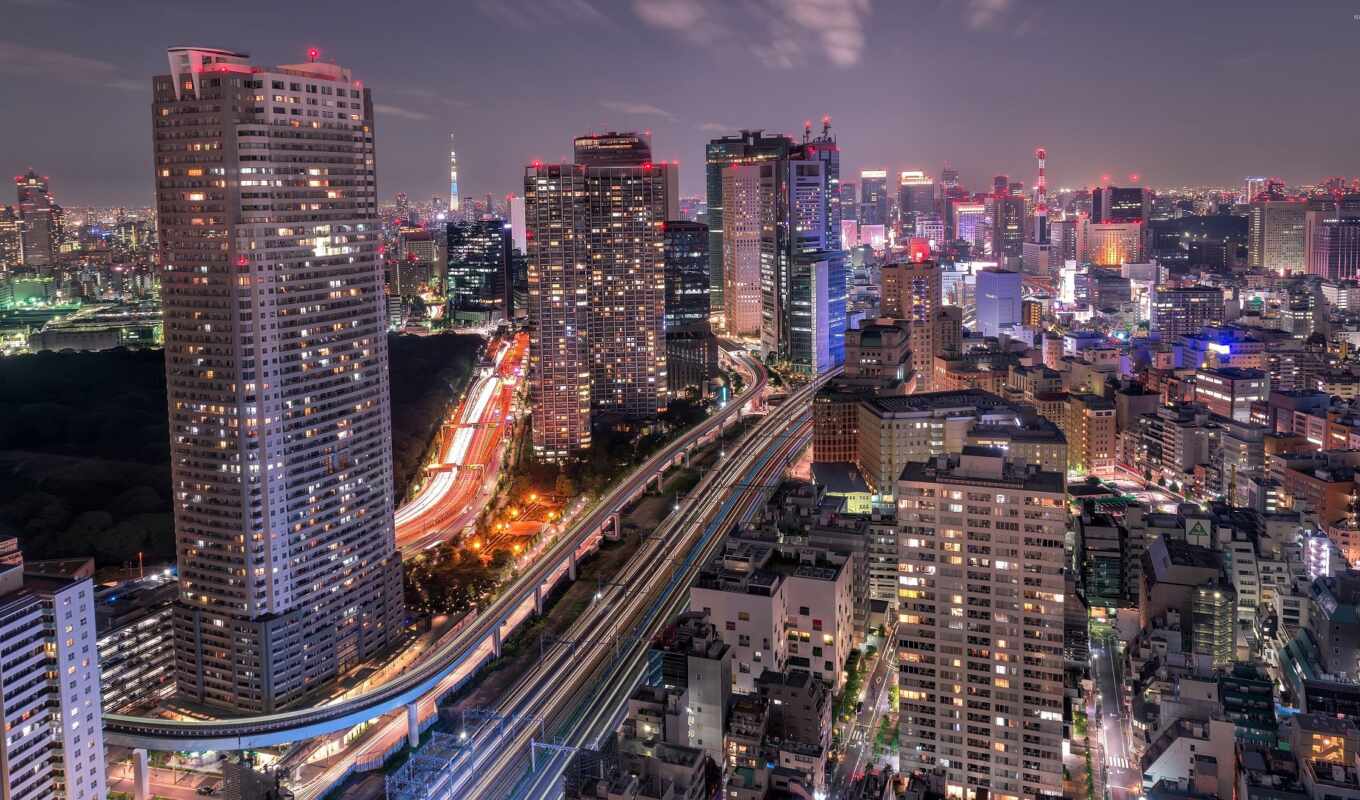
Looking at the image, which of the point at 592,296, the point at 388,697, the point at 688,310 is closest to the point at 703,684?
the point at 388,697

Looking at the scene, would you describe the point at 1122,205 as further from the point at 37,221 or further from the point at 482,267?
the point at 37,221

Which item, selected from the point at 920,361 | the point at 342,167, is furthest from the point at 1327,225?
the point at 342,167

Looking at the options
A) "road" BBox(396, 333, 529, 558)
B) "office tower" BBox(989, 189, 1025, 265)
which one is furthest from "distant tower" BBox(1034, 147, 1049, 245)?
"road" BBox(396, 333, 529, 558)

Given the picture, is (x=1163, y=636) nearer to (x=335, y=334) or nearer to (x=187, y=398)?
(x=335, y=334)

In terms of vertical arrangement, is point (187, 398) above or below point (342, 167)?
below

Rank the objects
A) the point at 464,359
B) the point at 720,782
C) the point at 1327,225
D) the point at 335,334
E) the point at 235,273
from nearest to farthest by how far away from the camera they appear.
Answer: the point at 720,782 → the point at 235,273 → the point at 335,334 → the point at 464,359 → the point at 1327,225

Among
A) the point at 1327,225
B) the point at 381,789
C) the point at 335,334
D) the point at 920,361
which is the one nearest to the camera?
the point at 381,789
